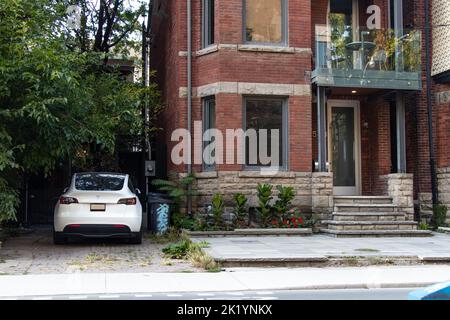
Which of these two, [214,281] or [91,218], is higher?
[91,218]

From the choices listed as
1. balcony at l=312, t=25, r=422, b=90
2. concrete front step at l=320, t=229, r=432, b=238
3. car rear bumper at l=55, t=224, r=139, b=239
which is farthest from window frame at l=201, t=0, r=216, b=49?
car rear bumper at l=55, t=224, r=139, b=239

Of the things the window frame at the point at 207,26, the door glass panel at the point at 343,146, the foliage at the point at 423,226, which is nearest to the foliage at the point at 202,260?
the window frame at the point at 207,26

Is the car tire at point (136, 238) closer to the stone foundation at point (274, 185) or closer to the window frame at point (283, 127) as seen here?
the stone foundation at point (274, 185)

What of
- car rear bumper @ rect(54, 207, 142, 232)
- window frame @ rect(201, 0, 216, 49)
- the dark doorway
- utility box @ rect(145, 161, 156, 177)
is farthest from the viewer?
utility box @ rect(145, 161, 156, 177)

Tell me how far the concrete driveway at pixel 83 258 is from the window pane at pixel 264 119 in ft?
13.0

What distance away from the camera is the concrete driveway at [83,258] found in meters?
9.94

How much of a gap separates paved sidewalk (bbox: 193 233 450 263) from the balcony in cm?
428

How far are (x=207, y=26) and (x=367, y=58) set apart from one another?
459cm

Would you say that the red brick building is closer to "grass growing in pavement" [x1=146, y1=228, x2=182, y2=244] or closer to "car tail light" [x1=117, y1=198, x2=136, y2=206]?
"grass growing in pavement" [x1=146, y1=228, x2=182, y2=244]

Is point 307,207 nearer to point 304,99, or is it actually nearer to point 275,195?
point 275,195

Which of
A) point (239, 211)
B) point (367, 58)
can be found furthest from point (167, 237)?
point (367, 58)

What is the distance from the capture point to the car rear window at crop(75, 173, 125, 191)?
1276cm

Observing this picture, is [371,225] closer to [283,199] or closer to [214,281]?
[283,199]

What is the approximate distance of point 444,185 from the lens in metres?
17.1
